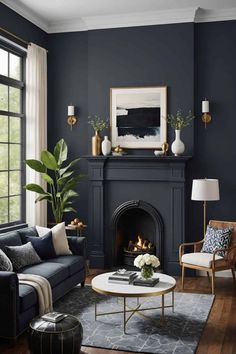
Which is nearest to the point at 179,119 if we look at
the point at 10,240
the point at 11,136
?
the point at 11,136

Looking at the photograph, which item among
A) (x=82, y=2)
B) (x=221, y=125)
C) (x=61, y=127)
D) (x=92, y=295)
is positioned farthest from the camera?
(x=61, y=127)

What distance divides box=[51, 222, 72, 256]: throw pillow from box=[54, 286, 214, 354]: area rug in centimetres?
51

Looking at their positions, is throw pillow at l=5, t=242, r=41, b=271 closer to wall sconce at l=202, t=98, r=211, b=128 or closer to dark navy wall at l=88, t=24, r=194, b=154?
dark navy wall at l=88, t=24, r=194, b=154

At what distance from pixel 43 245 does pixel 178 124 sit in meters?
2.57

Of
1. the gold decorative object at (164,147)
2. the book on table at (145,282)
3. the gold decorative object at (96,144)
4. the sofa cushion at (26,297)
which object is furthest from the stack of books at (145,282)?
the gold decorative object at (96,144)

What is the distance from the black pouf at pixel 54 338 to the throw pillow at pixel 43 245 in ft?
6.30

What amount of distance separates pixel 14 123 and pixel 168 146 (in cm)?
221

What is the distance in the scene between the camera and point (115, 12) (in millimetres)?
7051

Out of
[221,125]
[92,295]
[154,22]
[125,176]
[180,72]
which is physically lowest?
[92,295]

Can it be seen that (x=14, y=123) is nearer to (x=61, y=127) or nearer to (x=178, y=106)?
(x=61, y=127)

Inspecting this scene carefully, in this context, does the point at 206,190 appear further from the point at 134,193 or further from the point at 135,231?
the point at 135,231

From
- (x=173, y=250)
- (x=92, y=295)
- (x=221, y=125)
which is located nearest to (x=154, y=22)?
(x=221, y=125)

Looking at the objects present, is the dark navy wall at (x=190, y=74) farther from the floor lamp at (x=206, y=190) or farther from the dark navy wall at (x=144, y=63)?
the floor lamp at (x=206, y=190)

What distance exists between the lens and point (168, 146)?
708 cm
